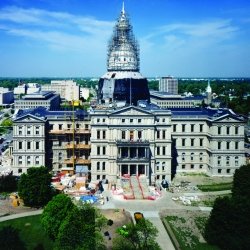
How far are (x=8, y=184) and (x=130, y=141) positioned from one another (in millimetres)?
27216

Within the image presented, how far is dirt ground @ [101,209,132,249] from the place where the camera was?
64.1m

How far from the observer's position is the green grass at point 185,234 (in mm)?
59719

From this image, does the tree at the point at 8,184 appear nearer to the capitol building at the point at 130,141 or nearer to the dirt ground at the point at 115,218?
the capitol building at the point at 130,141

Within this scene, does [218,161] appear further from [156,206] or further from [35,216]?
[35,216]

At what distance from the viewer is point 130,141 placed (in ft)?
299

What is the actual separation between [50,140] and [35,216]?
100 feet

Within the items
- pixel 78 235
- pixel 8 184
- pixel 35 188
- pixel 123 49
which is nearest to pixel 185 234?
pixel 78 235

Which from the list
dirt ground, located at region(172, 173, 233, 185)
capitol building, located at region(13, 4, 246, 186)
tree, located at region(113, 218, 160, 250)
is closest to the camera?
tree, located at region(113, 218, 160, 250)

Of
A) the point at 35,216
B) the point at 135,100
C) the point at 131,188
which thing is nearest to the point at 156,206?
the point at 131,188

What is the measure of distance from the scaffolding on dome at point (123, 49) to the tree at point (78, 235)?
66.6 metres

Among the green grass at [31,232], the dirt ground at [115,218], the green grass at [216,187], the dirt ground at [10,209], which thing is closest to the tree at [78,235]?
the green grass at [31,232]

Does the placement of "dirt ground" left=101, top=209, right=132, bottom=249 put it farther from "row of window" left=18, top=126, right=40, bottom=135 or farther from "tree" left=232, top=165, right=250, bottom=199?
"row of window" left=18, top=126, right=40, bottom=135

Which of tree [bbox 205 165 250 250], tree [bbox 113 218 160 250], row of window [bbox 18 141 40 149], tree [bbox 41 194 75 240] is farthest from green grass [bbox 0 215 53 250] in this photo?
row of window [bbox 18 141 40 149]

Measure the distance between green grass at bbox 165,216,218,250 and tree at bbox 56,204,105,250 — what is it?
44.9 ft
